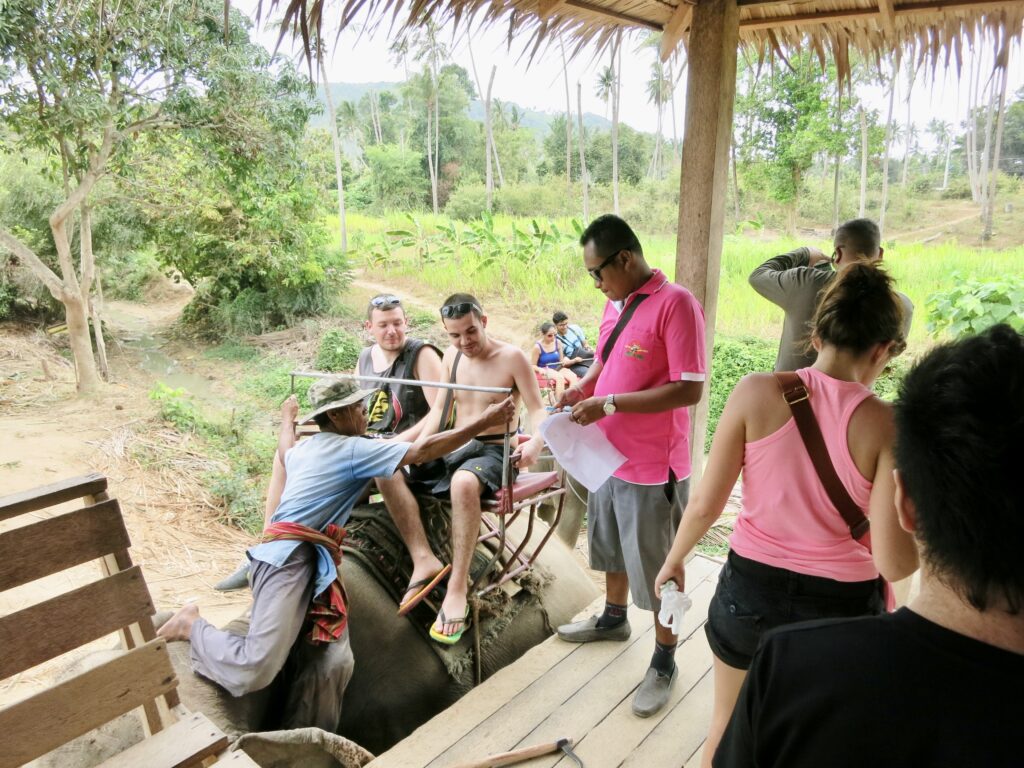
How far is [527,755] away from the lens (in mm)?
2014

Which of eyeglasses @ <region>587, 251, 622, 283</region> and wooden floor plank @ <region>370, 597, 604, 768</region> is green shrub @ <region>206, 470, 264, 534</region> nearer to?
wooden floor plank @ <region>370, 597, 604, 768</region>

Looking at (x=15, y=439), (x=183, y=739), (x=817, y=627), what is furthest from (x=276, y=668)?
(x=15, y=439)

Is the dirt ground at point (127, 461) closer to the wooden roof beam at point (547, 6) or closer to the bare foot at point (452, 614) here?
the bare foot at point (452, 614)

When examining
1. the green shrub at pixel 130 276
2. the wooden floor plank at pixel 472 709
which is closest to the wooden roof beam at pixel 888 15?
the wooden floor plank at pixel 472 709

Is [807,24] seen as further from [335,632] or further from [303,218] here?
[303,218]

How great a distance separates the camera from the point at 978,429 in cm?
63

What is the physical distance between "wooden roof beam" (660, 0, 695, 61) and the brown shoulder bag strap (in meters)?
2.17

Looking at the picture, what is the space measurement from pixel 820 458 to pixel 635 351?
95 cm

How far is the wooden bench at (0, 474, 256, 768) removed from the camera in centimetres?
148

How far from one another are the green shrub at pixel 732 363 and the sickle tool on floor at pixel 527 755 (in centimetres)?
808

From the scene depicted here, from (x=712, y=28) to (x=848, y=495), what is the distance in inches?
87.0

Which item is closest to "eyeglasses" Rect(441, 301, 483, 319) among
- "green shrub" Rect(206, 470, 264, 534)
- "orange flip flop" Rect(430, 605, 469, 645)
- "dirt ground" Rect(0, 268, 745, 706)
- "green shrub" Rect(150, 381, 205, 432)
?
"orange flip flop" Rect(430, 605, 469, 645)

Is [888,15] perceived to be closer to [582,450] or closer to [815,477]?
[582,450]

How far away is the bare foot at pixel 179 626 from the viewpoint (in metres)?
2.33
